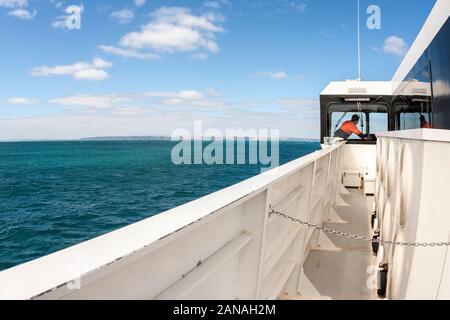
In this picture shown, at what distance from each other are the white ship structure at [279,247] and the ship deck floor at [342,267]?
16mm

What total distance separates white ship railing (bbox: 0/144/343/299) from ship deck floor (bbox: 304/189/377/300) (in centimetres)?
99

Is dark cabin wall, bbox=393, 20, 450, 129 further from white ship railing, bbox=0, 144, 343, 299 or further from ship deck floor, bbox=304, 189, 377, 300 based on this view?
white ship railing, bbox=0, 144, 343, 299

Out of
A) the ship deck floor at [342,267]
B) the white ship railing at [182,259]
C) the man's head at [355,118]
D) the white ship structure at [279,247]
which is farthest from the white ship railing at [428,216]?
the man's head at [355,118]

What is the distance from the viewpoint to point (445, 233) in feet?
7.93

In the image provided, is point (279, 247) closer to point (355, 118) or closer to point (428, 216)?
point (428, 216)

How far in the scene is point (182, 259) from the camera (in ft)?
5.60

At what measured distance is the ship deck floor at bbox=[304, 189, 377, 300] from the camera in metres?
4.18

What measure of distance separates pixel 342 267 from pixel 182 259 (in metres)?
3.72

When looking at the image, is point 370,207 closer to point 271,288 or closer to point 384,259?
point 384,259

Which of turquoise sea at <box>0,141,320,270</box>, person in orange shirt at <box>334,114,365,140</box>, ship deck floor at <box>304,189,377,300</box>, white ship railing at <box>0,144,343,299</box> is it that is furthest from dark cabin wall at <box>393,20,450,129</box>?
turquoise sea at <box>0,141,320,270</box>

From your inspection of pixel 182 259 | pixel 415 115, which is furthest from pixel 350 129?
pixel 182 259
